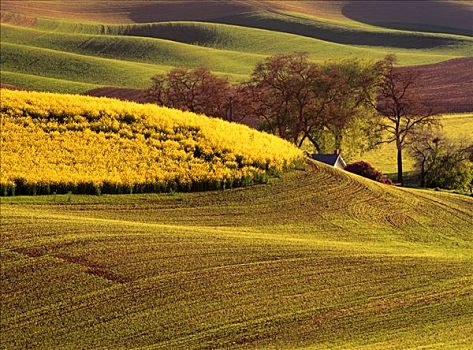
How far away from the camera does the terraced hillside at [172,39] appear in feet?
359

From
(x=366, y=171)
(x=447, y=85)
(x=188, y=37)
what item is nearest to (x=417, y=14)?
(x=188, y=37)

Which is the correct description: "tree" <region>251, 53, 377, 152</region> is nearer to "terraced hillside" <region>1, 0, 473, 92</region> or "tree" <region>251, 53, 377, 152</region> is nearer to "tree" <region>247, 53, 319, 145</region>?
"tree" <region>247, 53, 319, 145</region>

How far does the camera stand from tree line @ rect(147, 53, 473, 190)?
61875mm

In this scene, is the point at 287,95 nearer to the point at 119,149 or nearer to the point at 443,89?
the point at 119,149

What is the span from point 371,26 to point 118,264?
438 ft

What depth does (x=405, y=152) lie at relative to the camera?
65312 millimetres

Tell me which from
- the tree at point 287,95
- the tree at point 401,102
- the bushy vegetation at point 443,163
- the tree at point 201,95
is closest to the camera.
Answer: the bushy vegetation at point 443,163

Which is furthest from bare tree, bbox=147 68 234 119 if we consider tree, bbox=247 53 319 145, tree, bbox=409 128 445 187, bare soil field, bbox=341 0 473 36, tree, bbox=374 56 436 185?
bare soil field, bbox=341 0 473 36

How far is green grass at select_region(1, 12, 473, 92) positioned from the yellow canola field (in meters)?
57.8

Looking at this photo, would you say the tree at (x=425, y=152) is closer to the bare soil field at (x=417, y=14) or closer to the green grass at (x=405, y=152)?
the green grass at (x=405, y=152)

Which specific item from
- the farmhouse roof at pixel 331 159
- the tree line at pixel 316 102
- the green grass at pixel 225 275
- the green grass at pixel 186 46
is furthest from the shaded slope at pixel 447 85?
the green grass at pixel 225 275

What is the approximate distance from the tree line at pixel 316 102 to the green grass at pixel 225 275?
3002 cm

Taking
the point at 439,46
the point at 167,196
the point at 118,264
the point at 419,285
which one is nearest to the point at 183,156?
the point at 167,196

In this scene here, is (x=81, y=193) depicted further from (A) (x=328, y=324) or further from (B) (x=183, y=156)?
(A) (x=328, y=324)
